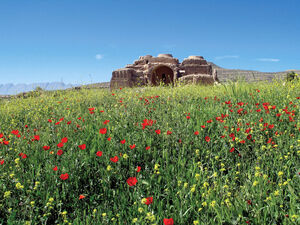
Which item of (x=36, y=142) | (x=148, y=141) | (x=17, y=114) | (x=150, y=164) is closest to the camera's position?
(x=150, y=164)

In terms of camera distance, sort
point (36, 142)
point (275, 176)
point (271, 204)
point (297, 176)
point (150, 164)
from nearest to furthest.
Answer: point (271, 204) < point (297, 176) < point (275, 176) < point (150, 164) < point (36, 142)

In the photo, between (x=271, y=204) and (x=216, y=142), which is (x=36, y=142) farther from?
(x=271, y=204)

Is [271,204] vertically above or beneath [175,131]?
beneath

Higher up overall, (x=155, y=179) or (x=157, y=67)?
(x=157, y=67)

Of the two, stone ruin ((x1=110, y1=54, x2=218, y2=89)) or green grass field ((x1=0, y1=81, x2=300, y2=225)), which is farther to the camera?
stone ruin ((x1=110, y1=54, x2=218, y2=89))

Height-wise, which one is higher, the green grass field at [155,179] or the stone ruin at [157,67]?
the stone ruin at [157,67]

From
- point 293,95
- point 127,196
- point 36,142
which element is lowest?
point 127,196

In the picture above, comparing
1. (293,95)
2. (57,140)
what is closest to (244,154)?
(57,140)

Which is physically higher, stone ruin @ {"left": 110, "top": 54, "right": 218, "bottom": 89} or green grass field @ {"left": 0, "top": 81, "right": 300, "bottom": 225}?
stone ruin @ {"left": 110, "top": 54, "right": 218, "bottom": 89}

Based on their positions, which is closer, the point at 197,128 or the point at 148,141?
the point at 148,141

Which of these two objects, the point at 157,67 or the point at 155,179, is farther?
the point at 157,67

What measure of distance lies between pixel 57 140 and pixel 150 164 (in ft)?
5.48

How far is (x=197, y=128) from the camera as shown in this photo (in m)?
3.74

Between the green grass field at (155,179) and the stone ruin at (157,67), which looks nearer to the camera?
the green grass field at (155,179)
